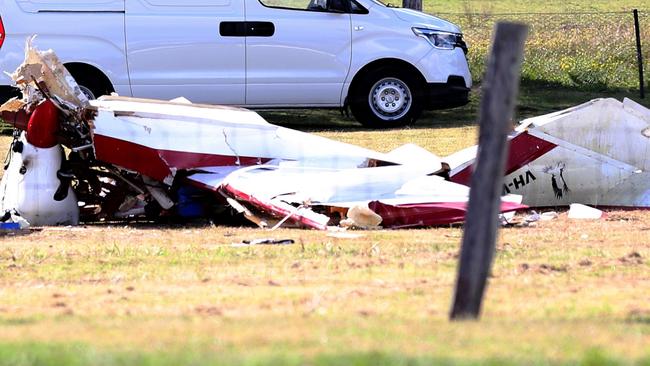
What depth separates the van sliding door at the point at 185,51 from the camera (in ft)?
57.1

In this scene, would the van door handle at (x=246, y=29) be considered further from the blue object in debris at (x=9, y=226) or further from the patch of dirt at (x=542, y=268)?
the patch of dirt at (x=542, y=268)

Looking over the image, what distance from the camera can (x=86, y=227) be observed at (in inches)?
459

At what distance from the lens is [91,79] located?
17.4 metres

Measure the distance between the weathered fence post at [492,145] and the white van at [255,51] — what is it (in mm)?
12086

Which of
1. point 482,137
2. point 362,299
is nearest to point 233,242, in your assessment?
point 362,299

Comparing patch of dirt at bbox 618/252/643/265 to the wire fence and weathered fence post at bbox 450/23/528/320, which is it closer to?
weathered fence post at bbox 450/23/528/320

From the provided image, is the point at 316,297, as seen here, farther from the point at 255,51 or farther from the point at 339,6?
the point at 339,6

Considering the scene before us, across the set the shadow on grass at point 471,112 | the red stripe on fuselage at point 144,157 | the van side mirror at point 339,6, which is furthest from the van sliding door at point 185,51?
the red stripe on fuselage at point 144,157

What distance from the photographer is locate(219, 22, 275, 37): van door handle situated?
1753 centimetres

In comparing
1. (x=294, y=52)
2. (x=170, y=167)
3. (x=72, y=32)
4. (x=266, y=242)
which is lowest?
(x=266, y=242)

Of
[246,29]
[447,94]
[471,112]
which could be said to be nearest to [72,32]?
[246,29]

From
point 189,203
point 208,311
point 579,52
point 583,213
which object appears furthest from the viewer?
point 579,52

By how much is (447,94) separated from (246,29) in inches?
121

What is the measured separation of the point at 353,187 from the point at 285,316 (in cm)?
483
